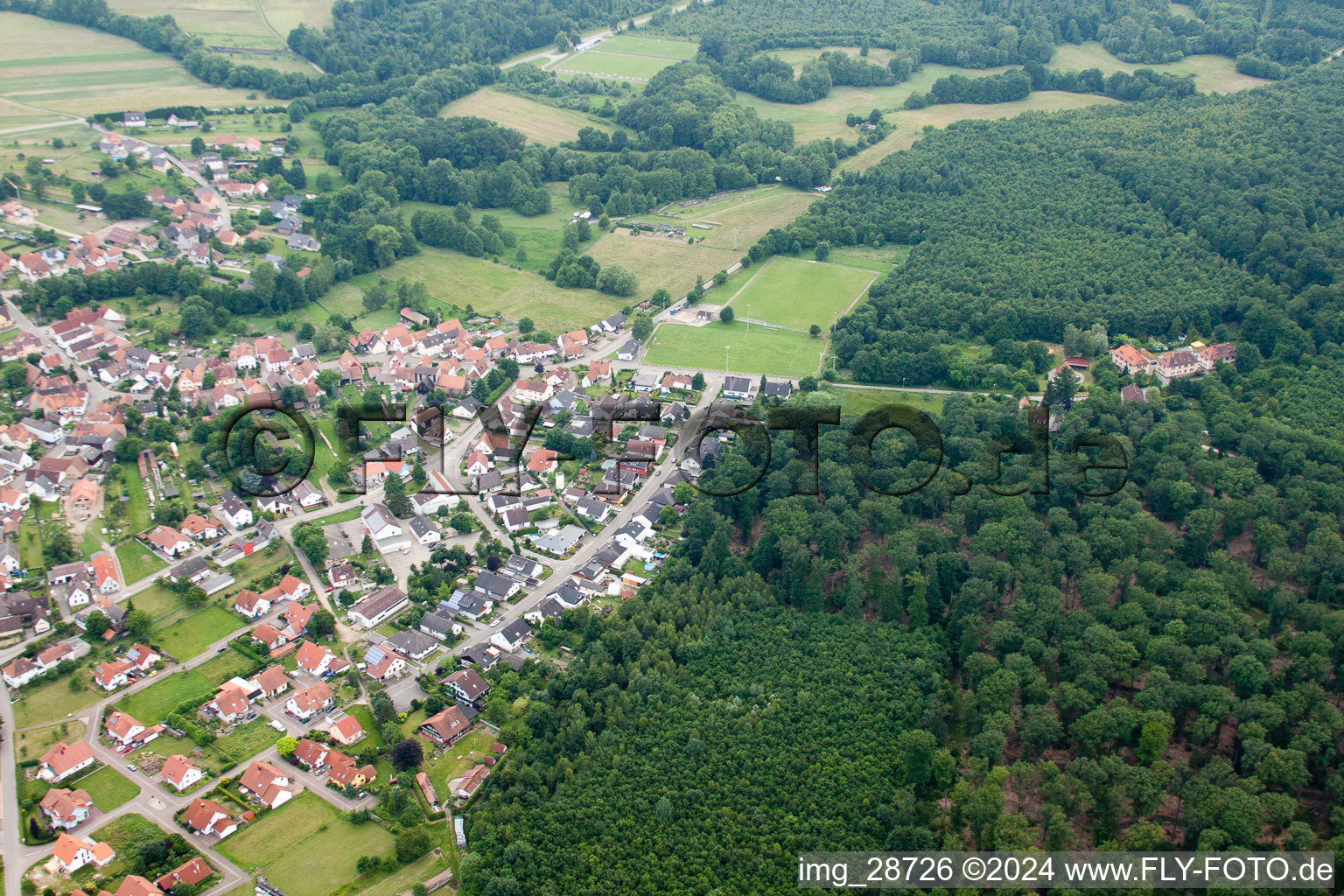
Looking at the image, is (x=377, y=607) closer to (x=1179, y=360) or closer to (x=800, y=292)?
(x=800, y=292)

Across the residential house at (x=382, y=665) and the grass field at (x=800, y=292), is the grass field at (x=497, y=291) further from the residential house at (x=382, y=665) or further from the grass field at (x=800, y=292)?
the residential house at (x=382, y=665)

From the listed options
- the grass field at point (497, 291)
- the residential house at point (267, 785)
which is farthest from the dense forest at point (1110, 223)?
the residential house at point (267, 785)

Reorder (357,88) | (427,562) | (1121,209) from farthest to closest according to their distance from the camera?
(357,88) → (1121,209) → (427,562)

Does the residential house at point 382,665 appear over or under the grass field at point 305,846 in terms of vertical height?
over

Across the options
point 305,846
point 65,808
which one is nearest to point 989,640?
point 305,846

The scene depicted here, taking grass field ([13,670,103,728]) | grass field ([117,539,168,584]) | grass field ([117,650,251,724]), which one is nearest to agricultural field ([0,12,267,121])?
grass field ([117,539,168,584])

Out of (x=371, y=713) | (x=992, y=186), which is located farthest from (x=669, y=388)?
(x=992, y=186)

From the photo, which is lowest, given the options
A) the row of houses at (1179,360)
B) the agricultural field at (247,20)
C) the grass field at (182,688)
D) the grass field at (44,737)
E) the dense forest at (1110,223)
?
the grass field at (182,688)

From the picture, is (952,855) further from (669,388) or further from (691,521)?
(669,388)
